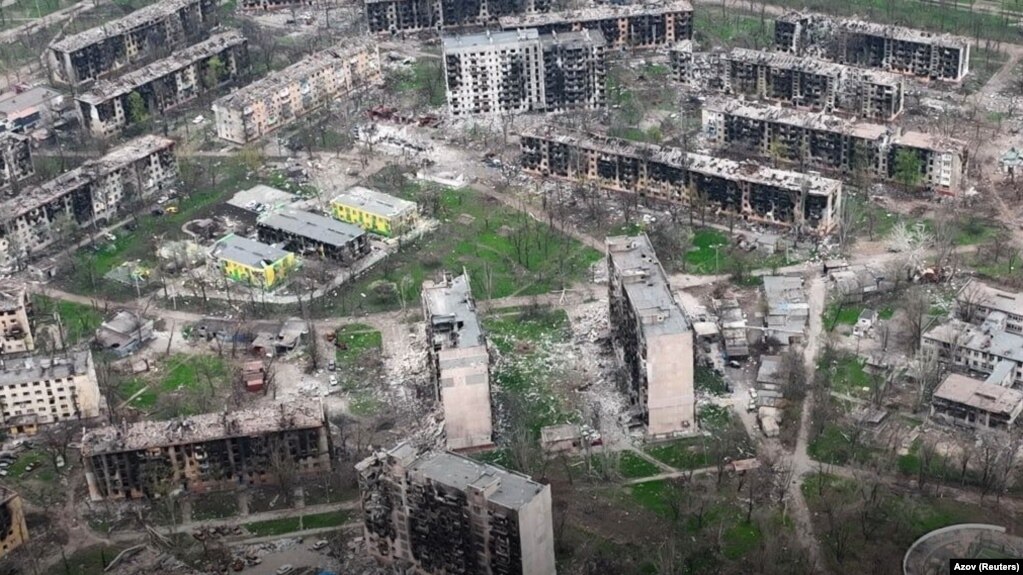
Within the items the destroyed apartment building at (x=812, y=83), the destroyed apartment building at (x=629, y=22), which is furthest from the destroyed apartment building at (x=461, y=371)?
the destroyed apartment building at (x=629, y=22)

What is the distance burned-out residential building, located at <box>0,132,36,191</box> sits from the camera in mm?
84812

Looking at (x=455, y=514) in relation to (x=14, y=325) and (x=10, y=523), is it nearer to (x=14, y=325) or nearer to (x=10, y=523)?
(x=10, y=523)

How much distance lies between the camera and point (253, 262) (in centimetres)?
7481

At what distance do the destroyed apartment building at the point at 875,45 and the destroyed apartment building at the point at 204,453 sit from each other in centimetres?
4707

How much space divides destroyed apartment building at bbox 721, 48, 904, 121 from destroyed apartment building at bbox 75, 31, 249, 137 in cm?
3047

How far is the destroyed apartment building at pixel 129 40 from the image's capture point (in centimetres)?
9831

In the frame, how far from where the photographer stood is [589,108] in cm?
9169

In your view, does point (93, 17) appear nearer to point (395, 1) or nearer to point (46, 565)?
point (395, 1)

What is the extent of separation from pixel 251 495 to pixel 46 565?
795cm

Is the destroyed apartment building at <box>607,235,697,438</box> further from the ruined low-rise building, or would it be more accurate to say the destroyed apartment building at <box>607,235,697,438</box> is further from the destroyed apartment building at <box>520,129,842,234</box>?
the ruined low-rise building

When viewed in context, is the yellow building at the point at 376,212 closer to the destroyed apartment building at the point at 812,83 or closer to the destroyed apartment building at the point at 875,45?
the destroyed apartment building at the point at 812,83

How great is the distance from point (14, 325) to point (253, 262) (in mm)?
11332

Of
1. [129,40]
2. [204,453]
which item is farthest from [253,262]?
[129,40]

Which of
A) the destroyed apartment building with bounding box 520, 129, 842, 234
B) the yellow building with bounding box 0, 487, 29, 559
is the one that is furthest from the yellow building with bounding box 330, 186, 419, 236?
the yellow building with bounding box 0, 487, 29, 559
